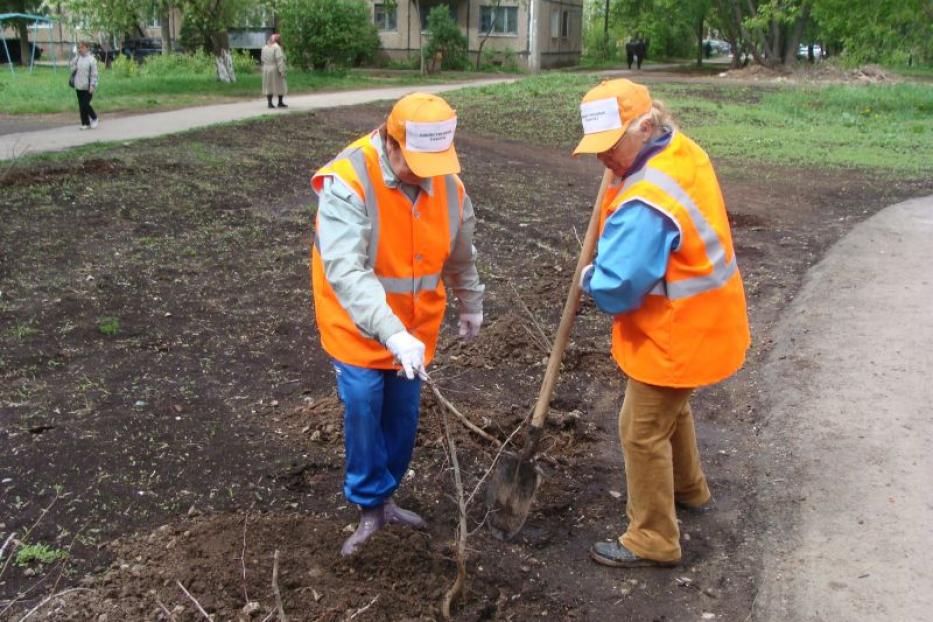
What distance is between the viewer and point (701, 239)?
3.04m

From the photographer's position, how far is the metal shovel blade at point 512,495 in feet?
12.0

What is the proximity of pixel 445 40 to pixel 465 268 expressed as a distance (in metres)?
35.8

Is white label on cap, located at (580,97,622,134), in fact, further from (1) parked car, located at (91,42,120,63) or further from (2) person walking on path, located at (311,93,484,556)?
(1) parked car, located at (91,42,120,63)

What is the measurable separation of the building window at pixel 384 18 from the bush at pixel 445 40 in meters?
3.14

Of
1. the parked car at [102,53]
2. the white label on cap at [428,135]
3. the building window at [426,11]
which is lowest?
the parked car at [102,53]

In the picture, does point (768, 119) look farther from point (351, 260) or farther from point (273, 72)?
point (351, 260)

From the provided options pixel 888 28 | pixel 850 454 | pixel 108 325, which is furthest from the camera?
pixel 888 28

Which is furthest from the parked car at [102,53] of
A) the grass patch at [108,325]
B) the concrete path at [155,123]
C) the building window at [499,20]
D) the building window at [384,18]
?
the grass patch at [108,325]

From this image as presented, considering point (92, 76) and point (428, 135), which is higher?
point (428, 135)

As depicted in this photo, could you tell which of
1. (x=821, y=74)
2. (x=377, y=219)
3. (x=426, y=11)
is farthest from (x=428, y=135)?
(x=426, y=11)

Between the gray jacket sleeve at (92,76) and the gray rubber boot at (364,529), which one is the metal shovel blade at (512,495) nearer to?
the gray rubber boot at (364,529)

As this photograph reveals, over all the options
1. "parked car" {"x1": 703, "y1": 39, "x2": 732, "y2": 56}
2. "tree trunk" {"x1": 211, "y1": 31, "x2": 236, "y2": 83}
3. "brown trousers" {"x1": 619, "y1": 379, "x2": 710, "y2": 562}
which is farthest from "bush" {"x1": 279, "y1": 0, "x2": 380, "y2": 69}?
"parked car" {"x1": 703, "y1": 39, "x2": 732, "y2": 56}

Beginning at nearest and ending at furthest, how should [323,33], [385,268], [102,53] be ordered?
[385,268] < [323,33] < [102,53]

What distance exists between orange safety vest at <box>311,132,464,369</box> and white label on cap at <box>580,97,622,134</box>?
1.73ft
